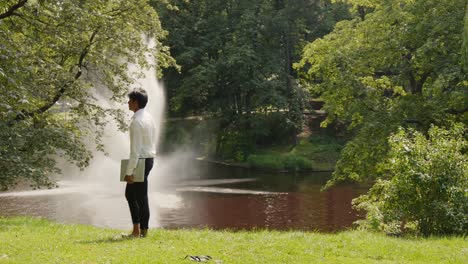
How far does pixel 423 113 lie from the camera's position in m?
16.8

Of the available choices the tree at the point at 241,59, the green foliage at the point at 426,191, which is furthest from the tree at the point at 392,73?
the tree at the point at 241,59

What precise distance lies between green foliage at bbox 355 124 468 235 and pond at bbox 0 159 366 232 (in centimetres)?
736

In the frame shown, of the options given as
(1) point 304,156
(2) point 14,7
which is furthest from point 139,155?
(1) point 304,156

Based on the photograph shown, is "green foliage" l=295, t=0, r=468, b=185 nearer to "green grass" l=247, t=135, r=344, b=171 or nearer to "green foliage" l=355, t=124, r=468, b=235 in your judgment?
"green foliage" l=355, t=124, r=468, b=235

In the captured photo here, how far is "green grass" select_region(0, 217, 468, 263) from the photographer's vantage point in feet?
20.8

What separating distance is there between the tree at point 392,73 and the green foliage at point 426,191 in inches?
189

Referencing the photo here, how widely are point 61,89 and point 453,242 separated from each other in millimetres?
11289

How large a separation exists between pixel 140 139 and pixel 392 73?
1558 cm

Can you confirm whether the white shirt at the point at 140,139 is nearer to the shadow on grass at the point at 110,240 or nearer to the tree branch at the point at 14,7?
the shadow on grass at the point at 110,240

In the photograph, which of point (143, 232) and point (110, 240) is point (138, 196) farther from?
point (110, 240)

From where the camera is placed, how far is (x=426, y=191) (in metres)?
9.99

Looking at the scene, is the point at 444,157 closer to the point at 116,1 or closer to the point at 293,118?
the point at 116,1

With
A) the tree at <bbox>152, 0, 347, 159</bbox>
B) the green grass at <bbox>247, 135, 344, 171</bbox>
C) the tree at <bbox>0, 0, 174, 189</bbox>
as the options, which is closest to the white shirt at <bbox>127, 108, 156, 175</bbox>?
the tree at <bbox>0, 0, 174, 189</bbox>

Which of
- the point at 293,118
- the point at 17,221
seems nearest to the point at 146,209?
the point at 17,221
